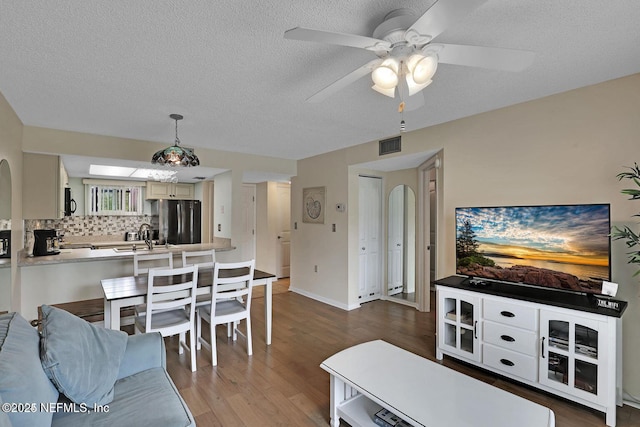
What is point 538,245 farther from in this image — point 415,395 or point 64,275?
point 64,275

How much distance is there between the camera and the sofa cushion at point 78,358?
147cm

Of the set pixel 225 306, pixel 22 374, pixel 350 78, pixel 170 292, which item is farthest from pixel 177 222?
pixel 350 78

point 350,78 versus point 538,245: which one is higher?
point 350,78

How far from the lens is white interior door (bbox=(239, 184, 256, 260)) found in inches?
257

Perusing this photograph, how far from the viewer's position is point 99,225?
604cm

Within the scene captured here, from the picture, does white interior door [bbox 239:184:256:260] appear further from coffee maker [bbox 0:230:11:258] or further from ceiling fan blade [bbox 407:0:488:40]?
ceiling fan blade [bbox 407:0:488:40]

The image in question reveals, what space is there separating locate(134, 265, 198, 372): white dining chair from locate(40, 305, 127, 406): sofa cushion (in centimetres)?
73

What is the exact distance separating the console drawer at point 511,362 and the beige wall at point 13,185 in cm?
404

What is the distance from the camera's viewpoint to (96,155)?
377cm

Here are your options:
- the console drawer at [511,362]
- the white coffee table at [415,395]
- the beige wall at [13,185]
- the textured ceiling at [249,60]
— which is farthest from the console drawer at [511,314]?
the beige wall at [13,185]

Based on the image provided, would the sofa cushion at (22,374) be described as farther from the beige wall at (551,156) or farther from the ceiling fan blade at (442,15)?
the beige wall at (551,156)

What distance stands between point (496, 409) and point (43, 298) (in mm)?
4486

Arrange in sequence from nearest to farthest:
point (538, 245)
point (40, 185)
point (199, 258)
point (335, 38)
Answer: point (335, 38)
point (538, 245)
point (40, 185)
point (199, 258)

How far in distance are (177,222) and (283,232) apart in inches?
81.4
